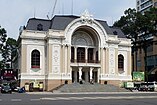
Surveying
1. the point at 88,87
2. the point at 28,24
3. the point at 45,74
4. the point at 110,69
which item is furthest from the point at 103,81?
the point at 28,24

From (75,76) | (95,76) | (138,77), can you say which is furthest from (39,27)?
(138,77)

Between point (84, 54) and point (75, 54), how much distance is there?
2495 millimetres

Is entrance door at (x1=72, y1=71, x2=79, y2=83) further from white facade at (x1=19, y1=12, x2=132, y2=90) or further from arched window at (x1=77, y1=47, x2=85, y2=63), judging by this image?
arched window at (x1=77, y1=47, x2=85, y2=63)

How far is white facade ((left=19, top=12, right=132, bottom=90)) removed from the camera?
6388 cm

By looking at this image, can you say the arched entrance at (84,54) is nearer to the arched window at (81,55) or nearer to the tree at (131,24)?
the arched window at (81,55)

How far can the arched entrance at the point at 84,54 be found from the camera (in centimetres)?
6743

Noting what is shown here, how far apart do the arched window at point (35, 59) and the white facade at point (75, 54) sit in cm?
60

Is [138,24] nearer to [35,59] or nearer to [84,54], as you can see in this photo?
[84,54]

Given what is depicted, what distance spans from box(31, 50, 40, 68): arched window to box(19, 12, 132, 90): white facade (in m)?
0.60

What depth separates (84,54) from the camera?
69.1 metres

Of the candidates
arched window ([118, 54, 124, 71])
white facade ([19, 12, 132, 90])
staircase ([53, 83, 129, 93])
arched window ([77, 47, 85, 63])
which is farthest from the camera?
arched window ([118, 54, 124, 71])

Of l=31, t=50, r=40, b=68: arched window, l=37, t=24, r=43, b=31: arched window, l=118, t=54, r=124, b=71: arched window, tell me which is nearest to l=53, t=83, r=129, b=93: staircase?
l=31, t=50, r=40, b=68: arched window

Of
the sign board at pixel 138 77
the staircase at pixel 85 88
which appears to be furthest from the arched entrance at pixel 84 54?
the sign board at pixel 138 77

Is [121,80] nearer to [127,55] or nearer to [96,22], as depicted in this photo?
[127,55]
